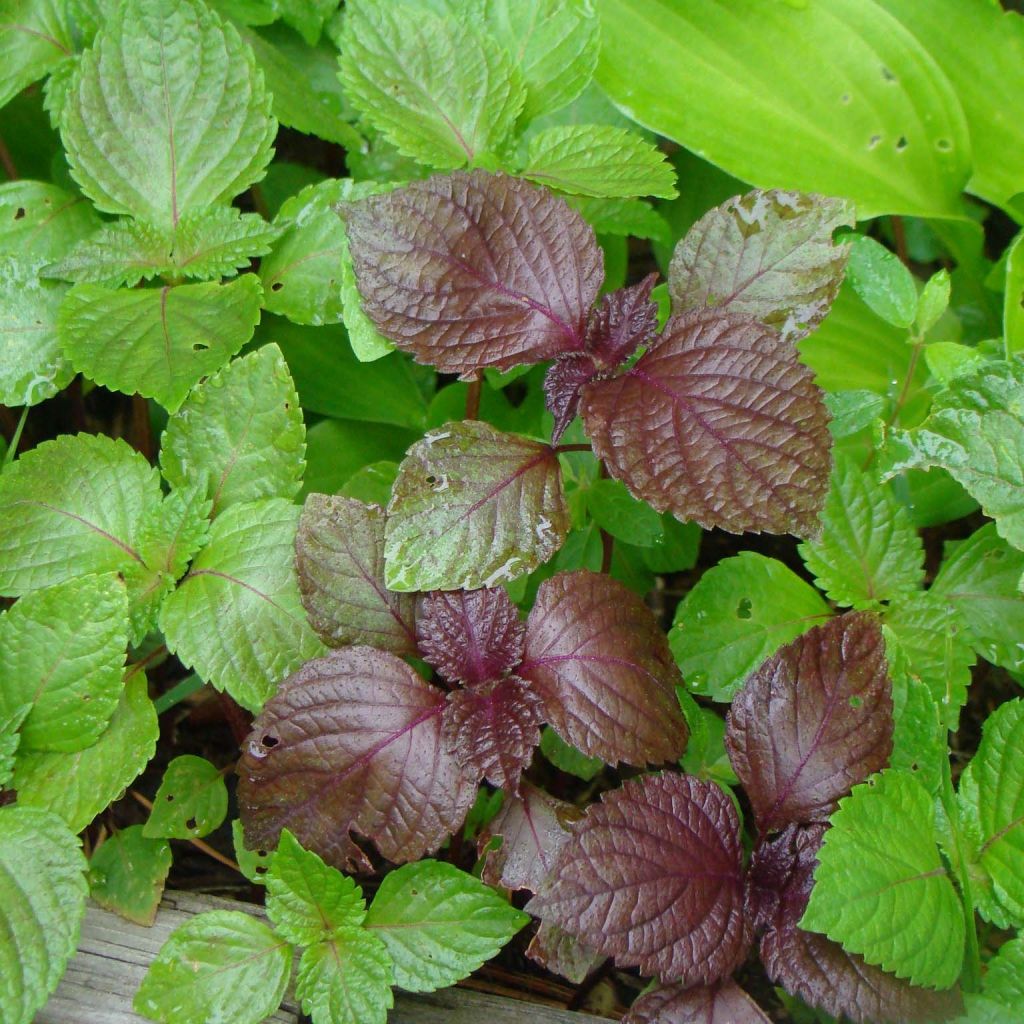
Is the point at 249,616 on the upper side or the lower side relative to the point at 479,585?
lower

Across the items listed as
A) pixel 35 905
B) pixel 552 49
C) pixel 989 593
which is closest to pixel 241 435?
pixel 35 905

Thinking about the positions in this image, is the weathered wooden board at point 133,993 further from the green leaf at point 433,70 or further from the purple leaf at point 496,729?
the green leaf at point 433,70

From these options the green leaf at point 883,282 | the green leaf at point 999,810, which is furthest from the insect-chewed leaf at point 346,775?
the green leaf at point 883,282

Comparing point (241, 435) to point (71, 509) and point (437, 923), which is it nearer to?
point (71, 509)

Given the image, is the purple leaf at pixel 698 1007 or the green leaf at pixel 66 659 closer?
the purple leaf at pixel 698 1007

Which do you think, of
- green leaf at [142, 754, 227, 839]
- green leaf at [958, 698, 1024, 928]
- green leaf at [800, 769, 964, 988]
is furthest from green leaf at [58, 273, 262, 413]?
green leaf at [958, 698, 1024, 928]

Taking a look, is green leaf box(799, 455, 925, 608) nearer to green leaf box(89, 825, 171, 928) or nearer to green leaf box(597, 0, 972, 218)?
green leaf box(597, 0, 972, 218)
